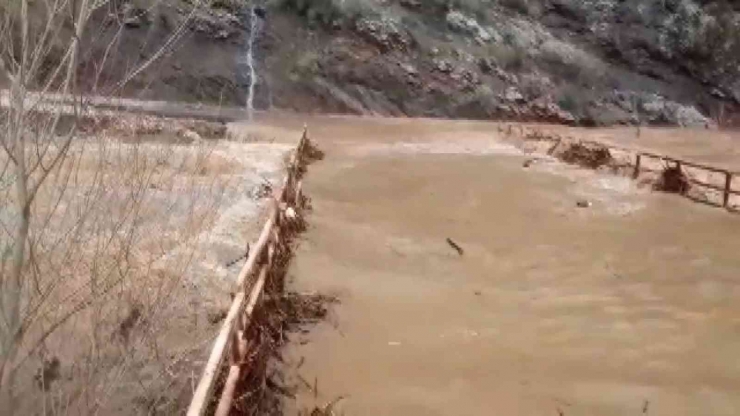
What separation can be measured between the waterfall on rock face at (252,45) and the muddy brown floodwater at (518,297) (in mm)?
14079

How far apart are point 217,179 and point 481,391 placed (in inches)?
263

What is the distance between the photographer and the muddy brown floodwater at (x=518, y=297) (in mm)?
6980

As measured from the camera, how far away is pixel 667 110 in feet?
108

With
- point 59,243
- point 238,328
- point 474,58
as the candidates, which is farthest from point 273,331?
point 474,58

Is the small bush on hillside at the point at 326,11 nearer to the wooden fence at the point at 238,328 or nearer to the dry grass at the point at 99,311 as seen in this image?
the wooden fence at the point at 238,328

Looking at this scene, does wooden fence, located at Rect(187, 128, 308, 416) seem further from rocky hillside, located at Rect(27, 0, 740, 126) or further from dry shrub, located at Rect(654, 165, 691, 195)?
rocky hillside, located at Rect(27, 0, 740, 126)

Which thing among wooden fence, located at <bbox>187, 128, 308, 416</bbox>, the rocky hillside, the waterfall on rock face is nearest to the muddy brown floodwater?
wooden fence, located at <bbox>187, 128, 308, 416</bbox>

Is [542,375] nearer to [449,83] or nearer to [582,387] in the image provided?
[582,387]

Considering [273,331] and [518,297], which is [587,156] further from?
[273,331]

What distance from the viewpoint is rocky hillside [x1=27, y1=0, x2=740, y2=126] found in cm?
3109

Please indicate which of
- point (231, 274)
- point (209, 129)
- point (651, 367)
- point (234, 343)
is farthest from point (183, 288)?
point (209, 129)

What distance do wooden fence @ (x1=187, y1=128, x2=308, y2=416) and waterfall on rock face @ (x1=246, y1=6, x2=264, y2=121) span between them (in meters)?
20.8

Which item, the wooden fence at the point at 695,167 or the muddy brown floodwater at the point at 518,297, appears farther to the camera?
the wooden fence at the point at 695,167

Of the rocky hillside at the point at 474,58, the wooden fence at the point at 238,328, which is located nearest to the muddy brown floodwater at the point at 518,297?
the wooden fence at the point at 238,328
